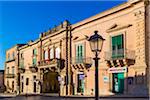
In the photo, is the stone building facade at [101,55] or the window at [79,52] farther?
the window at [79,52]

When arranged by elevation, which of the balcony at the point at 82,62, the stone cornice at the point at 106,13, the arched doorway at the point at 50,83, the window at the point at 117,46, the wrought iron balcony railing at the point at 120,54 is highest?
the stone cornice at the point at 106,13

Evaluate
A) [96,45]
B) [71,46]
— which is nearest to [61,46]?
[71,46]

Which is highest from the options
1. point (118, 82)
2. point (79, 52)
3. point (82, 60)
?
point (79, 52)

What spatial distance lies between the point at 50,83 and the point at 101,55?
40.5 feet

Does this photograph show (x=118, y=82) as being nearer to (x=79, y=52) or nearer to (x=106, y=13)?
(x=106, y=13)

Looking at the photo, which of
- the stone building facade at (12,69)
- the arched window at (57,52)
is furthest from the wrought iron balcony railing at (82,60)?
the stone building facade at (12,69)

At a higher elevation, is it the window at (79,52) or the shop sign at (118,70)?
the window at (79,52)

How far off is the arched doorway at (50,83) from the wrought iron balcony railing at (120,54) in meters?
12.9

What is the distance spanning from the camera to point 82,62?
2741 cm

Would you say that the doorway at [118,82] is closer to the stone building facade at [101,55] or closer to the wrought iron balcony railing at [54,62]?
the stone building facade at [101,55]

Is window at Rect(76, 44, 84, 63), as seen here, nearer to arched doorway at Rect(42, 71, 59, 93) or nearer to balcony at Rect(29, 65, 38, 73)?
arched doorway at Rect(42, 71, 59, 93)

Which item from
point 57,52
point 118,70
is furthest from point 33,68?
point 118,70

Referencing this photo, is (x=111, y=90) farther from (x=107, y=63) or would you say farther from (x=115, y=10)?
(x=115, y=10)

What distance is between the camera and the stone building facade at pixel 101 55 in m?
21.0
